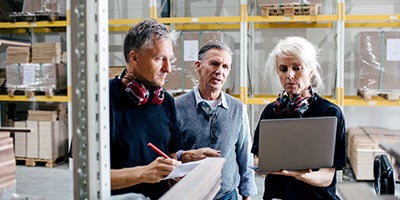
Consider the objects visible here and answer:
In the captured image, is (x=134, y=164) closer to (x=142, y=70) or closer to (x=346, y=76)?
(x=142, y=70)

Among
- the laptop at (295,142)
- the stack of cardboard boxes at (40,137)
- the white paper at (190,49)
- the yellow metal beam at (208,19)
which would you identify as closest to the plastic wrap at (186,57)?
the white paper at (190,49)

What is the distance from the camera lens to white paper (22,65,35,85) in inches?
316

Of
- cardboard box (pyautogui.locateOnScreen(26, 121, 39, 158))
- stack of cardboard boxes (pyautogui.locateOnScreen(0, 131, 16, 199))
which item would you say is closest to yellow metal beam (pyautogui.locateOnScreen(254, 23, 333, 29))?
cardboard box (pyautogui.locateOnScreen(26, 121, 39, 158))

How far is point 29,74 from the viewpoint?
8.05 meters

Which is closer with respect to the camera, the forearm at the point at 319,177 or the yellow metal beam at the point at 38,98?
the forearm at the point at 319,177

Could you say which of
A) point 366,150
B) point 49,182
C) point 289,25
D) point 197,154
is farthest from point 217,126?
point 289,25

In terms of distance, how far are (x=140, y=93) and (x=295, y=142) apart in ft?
3.06

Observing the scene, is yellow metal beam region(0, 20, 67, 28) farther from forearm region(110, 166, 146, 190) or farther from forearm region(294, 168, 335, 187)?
forearm region(294, 168, 335, 187)

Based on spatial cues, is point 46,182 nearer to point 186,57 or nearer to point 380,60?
point 186,57

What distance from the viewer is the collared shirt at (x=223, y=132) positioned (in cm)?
323

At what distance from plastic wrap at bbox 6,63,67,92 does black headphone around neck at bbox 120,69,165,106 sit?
575 cm

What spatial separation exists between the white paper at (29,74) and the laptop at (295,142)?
253 inches

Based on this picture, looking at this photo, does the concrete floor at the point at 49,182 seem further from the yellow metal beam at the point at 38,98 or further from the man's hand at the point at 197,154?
the man's hand at the point at 197,154

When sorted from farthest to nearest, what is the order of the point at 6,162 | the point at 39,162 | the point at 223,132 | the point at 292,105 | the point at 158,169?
1. the point at 39,162
2. the point at 6,162
3. the point at 223,132
4. the point at 292,105
5. the point at 158,169
